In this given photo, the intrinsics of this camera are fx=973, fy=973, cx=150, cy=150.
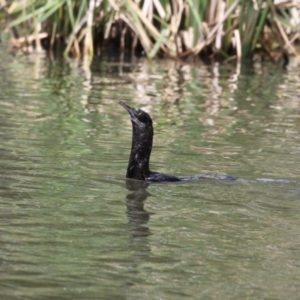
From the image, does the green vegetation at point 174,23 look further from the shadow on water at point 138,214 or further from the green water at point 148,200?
the shadow on water at point 138,214

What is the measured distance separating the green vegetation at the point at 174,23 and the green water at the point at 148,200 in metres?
2.45

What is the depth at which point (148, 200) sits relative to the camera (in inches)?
276

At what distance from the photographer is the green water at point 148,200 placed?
5000 mm

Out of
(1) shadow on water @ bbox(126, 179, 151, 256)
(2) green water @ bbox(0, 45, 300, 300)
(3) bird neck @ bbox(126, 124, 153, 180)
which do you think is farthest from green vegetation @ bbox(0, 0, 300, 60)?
(1) shadow on water @ bbox(126, 179, 151, 256)

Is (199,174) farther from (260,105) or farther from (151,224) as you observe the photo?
(260,105)

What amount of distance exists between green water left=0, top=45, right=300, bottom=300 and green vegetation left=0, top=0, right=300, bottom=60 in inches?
96.7

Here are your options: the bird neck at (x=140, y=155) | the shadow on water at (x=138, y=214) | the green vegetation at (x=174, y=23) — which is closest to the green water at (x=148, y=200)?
the shadow on water at (x=138, y=214)

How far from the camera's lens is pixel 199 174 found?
794 centimetres

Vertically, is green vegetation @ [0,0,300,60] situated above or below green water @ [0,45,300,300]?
above

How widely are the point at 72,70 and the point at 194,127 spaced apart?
17.3ft

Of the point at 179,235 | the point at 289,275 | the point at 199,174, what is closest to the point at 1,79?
the point at 199,174

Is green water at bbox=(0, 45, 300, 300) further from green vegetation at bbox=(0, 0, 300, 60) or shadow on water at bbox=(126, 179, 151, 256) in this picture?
green vegetation at bbox=(0, 0, 300, 60)

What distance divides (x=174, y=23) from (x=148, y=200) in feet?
30.6

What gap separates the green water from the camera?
16.4ft
